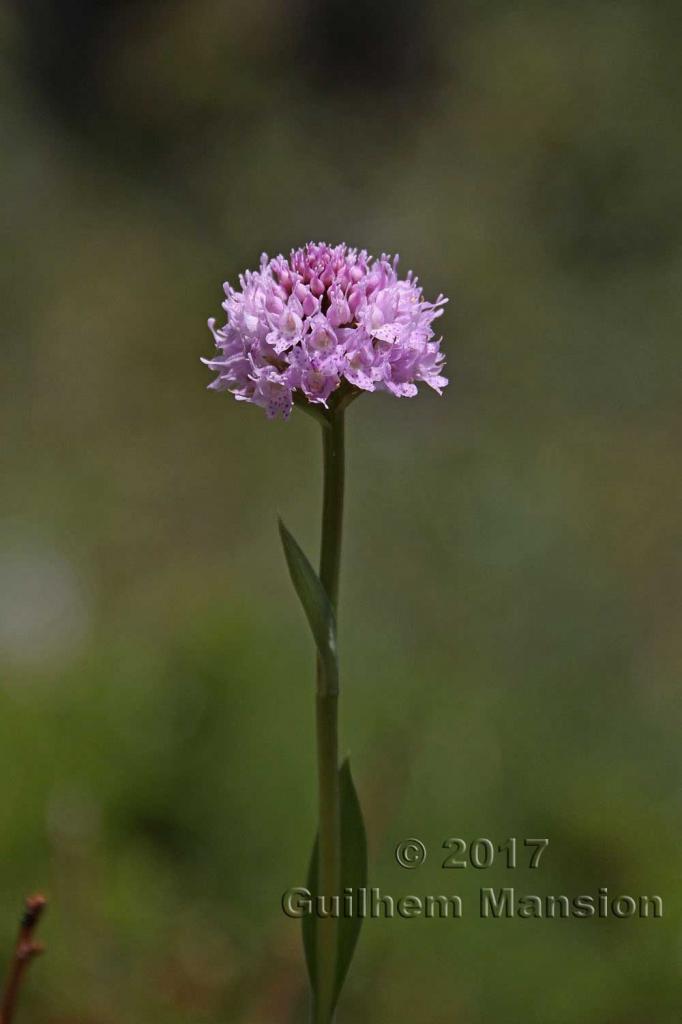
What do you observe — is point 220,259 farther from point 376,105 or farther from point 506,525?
point 506,525

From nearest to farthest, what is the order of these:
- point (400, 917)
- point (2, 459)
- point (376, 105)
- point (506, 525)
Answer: point (400, 917)
point (506, 525)
point (2, 459)
point (376, 105)

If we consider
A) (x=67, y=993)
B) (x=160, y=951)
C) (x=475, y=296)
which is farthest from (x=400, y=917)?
(x=475, y=296)

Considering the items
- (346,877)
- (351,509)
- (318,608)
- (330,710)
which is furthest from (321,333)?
(351,509)

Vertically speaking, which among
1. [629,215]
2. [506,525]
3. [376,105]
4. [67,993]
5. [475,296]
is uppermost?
[376,105]

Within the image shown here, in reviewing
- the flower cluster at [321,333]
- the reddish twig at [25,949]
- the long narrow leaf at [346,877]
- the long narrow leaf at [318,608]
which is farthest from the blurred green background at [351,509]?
the flower cluster at [321,333]

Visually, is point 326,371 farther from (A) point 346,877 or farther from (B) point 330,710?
(A) point 346,877

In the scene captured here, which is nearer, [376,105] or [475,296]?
[475,296]
